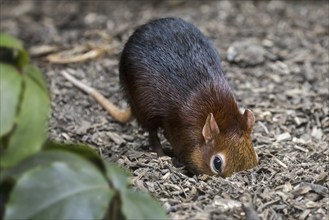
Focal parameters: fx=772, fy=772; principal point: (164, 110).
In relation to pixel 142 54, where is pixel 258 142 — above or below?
below

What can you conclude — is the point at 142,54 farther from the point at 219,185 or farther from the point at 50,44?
the point at 50,44

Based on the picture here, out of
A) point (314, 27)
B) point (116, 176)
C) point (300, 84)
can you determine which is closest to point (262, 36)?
point (314, 27)

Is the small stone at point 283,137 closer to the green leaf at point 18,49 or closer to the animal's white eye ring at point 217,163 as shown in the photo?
the animal's white eye ring at point 217,163

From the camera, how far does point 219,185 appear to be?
4.46 m

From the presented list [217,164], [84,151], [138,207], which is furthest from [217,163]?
[138,207]

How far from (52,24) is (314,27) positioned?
2714 millimetres

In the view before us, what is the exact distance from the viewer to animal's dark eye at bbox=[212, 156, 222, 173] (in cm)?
496

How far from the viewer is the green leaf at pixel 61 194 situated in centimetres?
297

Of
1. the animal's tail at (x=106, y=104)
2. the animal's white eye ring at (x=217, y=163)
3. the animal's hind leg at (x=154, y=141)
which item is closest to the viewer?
the animal's white eye ring at (x=217, y=163)

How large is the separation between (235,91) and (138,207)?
368 cm

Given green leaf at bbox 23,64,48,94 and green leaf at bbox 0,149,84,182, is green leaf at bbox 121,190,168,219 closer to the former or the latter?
green leaf at bbox 0,149,84,182

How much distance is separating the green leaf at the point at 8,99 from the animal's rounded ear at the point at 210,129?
2.14 meters

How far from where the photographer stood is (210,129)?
4.98 meters

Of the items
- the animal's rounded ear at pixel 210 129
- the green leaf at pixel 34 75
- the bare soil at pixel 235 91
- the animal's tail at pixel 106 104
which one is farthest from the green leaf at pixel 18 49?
the animal's tail at pixel 106 104
